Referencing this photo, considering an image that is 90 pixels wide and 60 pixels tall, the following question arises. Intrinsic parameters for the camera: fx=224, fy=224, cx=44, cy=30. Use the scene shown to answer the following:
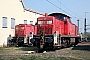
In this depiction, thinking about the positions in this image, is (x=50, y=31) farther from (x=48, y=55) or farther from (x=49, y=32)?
(x=48, y=55)

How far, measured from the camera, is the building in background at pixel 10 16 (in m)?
28.5

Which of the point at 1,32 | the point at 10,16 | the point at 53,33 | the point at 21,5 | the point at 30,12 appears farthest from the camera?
the point at 30,12

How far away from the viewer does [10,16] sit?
99.6 feet

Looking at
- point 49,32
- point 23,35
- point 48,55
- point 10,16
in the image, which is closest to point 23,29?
point 23,35

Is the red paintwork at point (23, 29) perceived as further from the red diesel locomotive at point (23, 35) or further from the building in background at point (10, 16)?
the building in background at point (10, 16)

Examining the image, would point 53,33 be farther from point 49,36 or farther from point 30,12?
point 30,12

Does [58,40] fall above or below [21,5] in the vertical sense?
below

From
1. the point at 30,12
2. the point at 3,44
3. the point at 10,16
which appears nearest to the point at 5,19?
the point at 10,16

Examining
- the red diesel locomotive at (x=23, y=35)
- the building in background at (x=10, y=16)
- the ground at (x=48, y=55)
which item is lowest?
the ground at (x=48, y=55)

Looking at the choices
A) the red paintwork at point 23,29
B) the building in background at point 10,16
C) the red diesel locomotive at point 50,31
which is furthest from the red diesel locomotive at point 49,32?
the building in background at point 10,16

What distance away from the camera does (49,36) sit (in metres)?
19.0

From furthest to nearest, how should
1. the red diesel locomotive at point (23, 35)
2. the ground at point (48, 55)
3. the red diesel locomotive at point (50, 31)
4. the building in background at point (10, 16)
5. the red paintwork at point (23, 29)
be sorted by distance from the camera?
the building in background at point (10, 16)
the red paintwork at point (23, 29)
the red diesel locomotive at point (23, 35)
the red diesel locomotive at point (50, 31)
the ground at point (48, 55)

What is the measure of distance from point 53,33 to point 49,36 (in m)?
1.08

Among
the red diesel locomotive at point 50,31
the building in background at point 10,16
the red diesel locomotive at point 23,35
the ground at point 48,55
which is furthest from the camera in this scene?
the building in background at point 10,16
